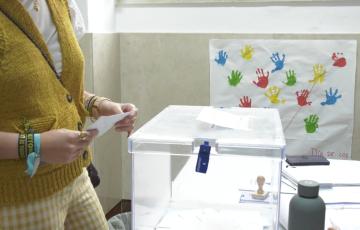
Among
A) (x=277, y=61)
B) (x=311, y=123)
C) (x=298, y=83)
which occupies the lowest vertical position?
(x=311, y=123)

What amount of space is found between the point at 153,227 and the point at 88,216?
0.62ft

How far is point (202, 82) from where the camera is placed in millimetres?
2566

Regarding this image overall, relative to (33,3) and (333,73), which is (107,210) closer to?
(333,73)

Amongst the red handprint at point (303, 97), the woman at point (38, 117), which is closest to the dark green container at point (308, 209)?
the woman at point (38, 117)

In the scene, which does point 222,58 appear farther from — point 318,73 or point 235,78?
point 318,73

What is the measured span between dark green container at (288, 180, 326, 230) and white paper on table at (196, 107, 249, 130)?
0.33 m

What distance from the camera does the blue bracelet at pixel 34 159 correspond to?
0.79 meters

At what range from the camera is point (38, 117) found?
0.84 metres

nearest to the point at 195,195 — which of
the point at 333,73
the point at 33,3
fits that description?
the point at 33,3

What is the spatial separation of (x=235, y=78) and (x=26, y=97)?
1.81 m

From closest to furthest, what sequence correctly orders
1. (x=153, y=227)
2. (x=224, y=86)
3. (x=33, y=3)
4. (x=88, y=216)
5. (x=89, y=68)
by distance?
1. (x=33, y=3)
2. (x=88, y=216)
3. (x=153, y=227)
4. (x=89, y=68)
5. (x=224, y=86)

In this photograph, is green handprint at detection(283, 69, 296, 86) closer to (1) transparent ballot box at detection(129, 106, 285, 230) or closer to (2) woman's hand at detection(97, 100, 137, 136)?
(1) transparent ballot box at detection(129, 106, 285, 230)

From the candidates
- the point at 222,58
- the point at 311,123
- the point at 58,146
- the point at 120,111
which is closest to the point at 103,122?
the point at 58,146

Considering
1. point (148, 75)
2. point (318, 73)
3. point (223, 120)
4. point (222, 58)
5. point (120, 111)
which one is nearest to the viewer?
point (120, 111)
